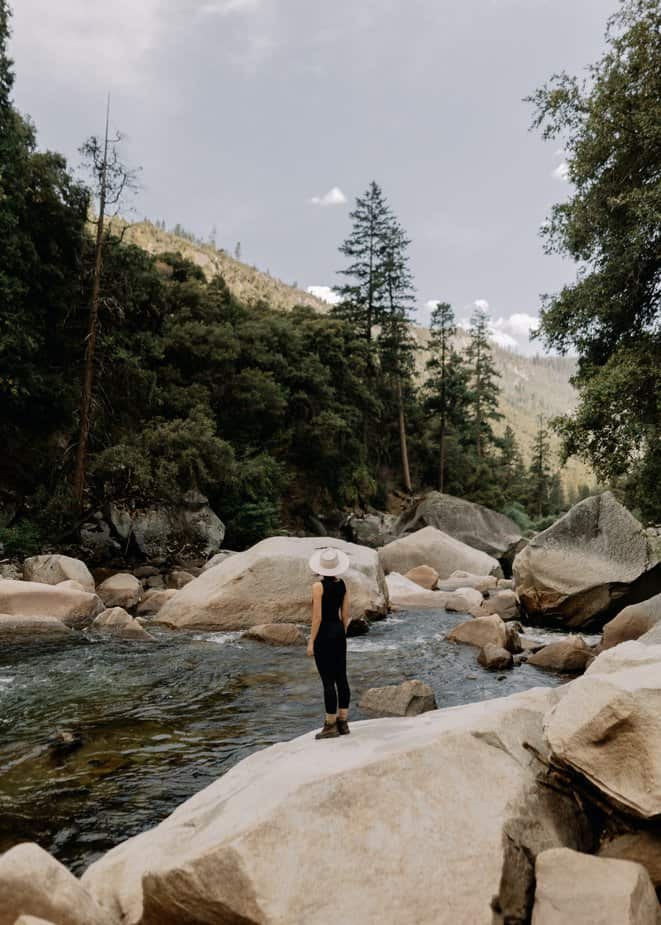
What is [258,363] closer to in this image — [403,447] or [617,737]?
[403,447]

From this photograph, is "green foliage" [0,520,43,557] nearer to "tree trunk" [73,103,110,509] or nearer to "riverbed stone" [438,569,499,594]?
"tree trunk" [73,103,110,509]

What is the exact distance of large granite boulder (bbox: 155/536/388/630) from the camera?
13.3 metres

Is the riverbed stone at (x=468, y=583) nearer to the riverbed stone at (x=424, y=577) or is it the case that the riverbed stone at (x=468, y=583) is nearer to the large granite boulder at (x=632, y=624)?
the riverbed stone at (x=424, y=577)

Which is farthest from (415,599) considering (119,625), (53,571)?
(53,571)

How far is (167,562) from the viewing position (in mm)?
20719

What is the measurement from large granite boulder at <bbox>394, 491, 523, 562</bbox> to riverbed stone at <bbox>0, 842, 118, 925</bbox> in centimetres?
3088

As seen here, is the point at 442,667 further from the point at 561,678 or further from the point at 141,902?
the point at 141,902

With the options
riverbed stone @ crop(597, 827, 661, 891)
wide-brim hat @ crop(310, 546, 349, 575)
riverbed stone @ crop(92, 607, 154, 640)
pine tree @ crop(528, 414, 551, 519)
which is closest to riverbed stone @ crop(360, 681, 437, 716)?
wide-brim hat @ crop(310, 546, 349, 575)

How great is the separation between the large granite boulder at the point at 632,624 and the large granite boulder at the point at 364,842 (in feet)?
24.4

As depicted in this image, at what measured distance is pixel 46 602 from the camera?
13.1 metres

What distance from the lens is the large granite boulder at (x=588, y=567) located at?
43.6 ft

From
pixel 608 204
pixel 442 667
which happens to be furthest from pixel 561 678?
pixel 608 204

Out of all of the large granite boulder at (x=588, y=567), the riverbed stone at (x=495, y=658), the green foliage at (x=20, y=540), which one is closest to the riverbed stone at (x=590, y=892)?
the riverbed stone at (x=495, y=658)

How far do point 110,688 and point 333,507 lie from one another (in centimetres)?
2817
